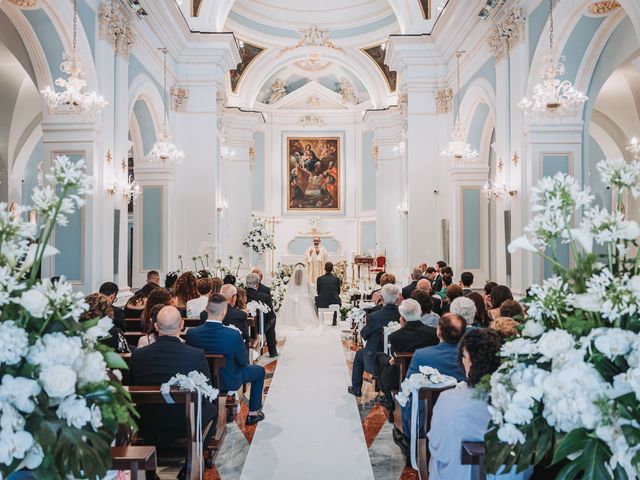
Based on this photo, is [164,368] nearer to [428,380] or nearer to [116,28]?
[428,380]

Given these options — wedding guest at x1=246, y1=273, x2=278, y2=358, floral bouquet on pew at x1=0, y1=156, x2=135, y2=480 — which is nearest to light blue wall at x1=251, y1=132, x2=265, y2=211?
wedding guest at x1=246, y1=273, x2=278, y2=358

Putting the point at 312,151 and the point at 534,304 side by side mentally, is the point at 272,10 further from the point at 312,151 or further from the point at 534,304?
the point at 534,304

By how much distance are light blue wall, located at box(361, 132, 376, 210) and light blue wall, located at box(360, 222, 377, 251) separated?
2.20 ft

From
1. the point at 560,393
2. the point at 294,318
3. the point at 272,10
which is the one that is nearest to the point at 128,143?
the point at 294,318

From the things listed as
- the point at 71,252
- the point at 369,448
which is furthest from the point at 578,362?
the point at 71,252

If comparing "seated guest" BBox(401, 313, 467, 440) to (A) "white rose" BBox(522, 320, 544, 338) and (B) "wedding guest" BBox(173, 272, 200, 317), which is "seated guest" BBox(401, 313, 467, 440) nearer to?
(A) "white rose" BBox(522, 320, 544, 338)

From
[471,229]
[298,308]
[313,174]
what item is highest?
[313,174]

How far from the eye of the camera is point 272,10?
767 inches

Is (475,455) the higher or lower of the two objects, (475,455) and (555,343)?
the lower

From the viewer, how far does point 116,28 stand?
9.24 meters

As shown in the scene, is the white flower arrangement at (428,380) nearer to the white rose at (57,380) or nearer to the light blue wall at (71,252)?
Answer: the white rose at (57,380)

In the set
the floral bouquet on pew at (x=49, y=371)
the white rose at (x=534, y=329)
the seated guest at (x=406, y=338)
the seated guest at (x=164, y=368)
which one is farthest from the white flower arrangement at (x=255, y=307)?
the white rose at (x=534, y=329)

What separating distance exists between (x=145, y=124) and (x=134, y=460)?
11.1 m

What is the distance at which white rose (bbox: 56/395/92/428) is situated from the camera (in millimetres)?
1853
